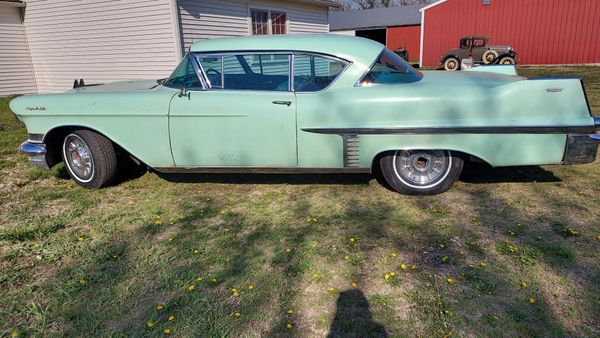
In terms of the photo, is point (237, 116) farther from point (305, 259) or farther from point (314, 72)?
point (305, 259)

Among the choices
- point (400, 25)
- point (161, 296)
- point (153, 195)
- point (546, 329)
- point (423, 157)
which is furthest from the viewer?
point (400, 25)

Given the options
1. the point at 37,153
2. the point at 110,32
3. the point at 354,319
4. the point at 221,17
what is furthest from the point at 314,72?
the point at 110,32

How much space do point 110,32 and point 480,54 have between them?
15.5m

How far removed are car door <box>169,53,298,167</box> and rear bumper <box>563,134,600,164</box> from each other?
2.31m

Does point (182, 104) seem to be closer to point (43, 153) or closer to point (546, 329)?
point (43, 153)

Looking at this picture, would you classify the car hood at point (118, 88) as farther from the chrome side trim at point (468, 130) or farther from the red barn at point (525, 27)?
the red barn at point (525, 27)

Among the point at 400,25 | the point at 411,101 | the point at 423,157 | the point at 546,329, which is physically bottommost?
the point at 546,329

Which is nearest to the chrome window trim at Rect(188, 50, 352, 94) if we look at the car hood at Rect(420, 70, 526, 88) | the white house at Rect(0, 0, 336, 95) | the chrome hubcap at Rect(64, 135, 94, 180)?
the car hood at Rect(420, 70, 526, 88)

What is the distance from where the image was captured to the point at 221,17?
1140cm

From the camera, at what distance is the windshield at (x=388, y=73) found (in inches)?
151

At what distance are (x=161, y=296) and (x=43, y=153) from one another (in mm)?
2678

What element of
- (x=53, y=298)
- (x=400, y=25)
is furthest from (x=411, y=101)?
(x=400, y=25)

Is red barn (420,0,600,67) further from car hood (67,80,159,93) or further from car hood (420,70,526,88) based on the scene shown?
car hood (67,80,159,93)

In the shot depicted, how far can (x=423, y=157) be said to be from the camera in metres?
3.96
